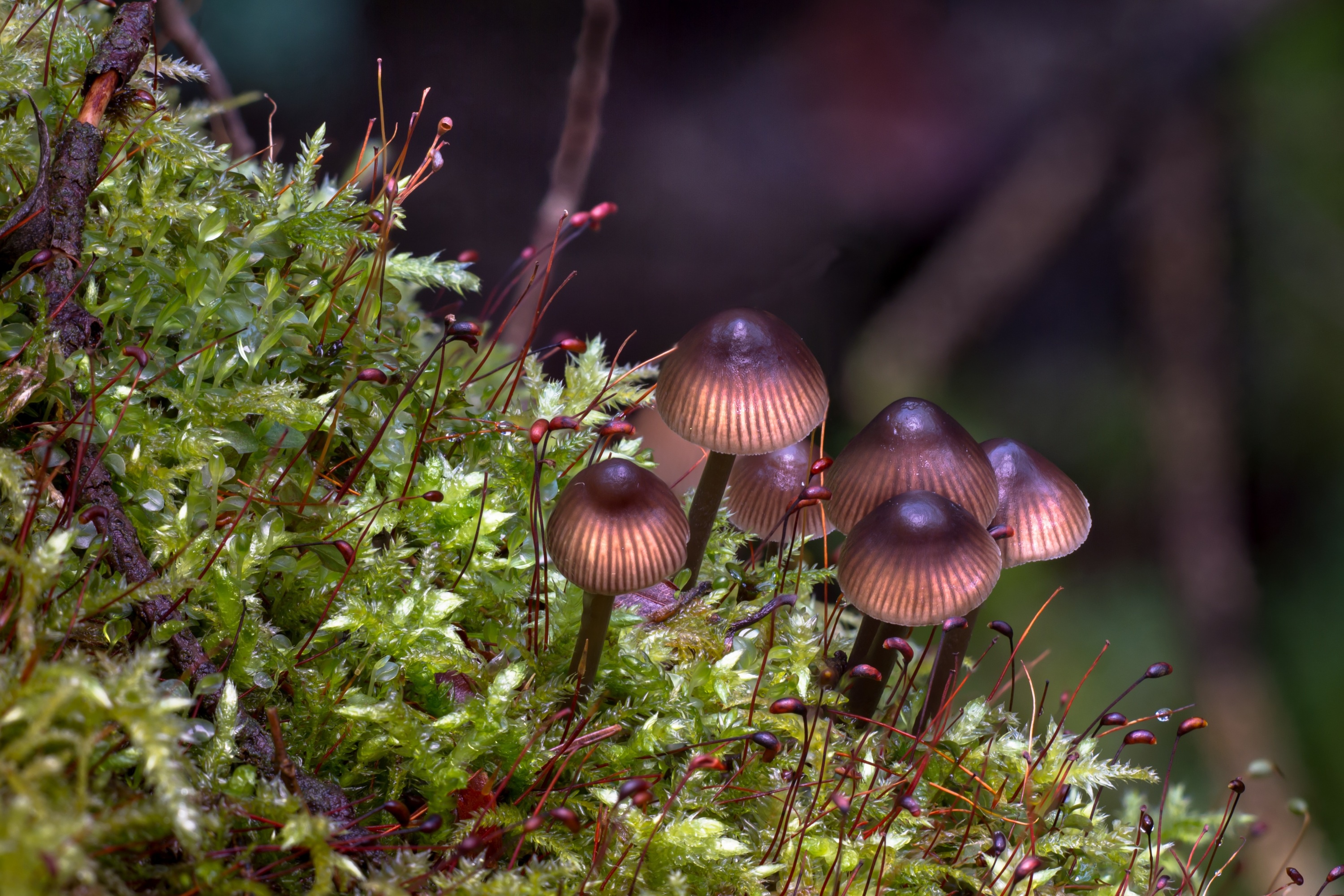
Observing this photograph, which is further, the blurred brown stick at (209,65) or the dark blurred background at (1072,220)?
the dark blurred background at (1072,220)

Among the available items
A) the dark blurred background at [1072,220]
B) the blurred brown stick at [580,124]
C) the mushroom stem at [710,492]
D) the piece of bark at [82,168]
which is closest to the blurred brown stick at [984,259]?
the dark blurred background at [1072,220]

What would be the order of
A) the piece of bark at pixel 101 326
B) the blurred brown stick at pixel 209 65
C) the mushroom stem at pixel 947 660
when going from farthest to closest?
the blurred brown stick at pixel 209 65, the mushroom stem at pixel 947 660, the piece of bark at pixel 101 326

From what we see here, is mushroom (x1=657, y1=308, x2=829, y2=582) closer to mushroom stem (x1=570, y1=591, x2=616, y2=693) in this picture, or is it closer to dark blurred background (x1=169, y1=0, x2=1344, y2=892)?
mushroom stem (x1=570, y1=591, x2=616, y2=693)

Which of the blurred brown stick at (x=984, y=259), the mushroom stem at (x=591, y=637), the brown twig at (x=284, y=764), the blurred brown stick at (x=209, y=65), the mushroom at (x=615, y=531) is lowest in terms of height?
the brown twig at (x=284, y=764)

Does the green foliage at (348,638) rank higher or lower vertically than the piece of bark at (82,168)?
lower

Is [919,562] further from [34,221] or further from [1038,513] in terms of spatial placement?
[34,221]

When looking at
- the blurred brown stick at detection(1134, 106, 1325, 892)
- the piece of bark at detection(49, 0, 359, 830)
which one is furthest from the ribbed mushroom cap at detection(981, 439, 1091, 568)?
the blurred brown stick at detection(1134, 106, 1325, 892)

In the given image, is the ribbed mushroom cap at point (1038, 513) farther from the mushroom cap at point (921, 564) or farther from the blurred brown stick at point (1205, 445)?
the blurred brown stick at point (1205, 445)
